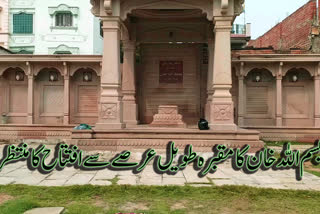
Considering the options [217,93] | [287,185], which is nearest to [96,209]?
[287,185]

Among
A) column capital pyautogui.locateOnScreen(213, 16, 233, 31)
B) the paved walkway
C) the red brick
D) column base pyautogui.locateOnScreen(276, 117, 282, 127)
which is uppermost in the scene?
the red brick

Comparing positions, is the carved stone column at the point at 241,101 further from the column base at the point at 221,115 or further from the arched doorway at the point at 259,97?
the column base at the point at 221,115

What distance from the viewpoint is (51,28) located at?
28.1 meters

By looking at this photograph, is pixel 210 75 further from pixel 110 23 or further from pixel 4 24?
pixel 4 24

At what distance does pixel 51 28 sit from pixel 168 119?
68.1 feet

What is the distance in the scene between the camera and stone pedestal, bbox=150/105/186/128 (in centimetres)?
1192

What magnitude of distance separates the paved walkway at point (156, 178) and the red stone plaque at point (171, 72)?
720cm

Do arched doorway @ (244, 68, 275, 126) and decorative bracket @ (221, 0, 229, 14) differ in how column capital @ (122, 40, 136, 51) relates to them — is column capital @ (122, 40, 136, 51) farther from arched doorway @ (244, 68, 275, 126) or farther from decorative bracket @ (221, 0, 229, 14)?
arched doorway @ (244, 68, 275, 126)

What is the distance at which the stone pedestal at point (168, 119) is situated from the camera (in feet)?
39.1

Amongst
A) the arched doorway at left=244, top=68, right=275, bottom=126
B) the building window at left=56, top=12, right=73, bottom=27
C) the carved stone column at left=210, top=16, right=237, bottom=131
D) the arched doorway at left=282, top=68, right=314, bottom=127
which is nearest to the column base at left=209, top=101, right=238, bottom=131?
the carved stone column at left=210, top=16, right=237, bottom=131

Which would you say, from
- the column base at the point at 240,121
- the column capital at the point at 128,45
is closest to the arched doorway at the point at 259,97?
the column base at the point at 240,121

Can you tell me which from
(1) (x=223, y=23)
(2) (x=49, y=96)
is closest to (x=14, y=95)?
(2) (x=49, y=96)

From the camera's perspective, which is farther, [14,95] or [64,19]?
[64,19]

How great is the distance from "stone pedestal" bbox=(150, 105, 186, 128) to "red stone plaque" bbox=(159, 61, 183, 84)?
2.32 metres
